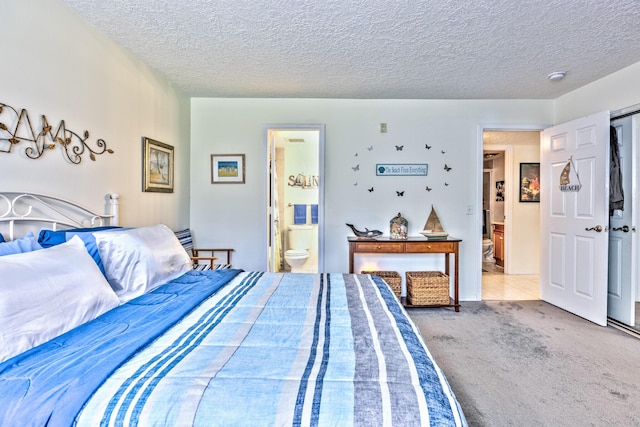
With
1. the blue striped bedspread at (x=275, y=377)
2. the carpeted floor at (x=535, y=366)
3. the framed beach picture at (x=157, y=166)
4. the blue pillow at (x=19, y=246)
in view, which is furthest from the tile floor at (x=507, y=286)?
the blue pillow at (x=19, y=246)

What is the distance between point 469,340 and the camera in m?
2.59

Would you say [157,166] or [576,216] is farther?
[576,216]

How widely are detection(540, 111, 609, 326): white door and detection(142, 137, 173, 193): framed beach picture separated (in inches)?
164

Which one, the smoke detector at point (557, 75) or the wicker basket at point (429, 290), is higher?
the smoke detector at point (557, 75)

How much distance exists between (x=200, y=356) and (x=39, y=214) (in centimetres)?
153

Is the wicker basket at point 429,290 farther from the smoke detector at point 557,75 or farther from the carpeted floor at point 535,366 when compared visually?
the smoke detector at point 557,75

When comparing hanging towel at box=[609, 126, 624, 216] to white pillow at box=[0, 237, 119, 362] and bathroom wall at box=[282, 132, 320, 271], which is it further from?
white pillow at box=[0, 237, 119, 362]

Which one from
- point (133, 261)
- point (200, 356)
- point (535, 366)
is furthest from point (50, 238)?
point (535, 366)

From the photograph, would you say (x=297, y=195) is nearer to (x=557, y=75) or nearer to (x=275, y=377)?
(x=557, y=75)

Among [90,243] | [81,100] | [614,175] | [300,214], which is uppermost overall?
[81,100]

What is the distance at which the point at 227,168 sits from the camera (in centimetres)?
371

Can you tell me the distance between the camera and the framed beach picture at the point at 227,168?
145 inches

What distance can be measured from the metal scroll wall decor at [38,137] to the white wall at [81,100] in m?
0.03

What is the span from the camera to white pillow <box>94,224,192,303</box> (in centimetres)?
171
